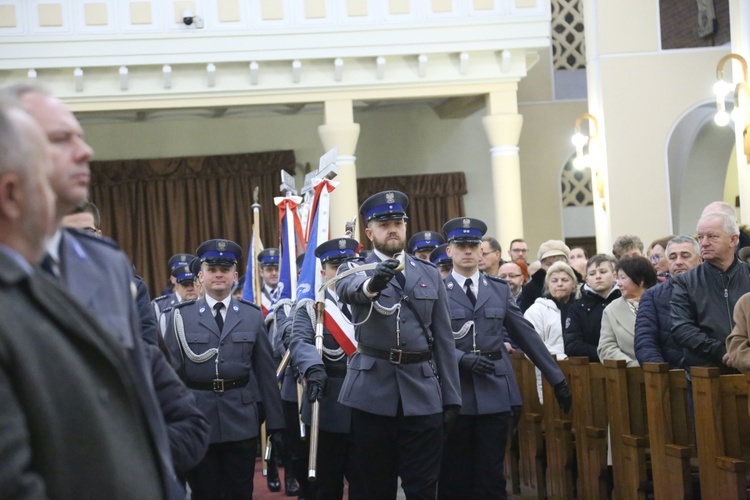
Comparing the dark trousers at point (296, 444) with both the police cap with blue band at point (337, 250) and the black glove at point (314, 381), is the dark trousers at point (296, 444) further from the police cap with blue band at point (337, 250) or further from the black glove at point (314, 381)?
the black glove at point (314, 381)

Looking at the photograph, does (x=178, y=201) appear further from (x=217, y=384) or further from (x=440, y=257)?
(x=217, y=384)

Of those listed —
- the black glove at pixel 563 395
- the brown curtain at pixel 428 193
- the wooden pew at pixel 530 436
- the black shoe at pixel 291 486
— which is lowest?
the black shoe at pixel 291 486

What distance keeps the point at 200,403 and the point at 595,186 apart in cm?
940

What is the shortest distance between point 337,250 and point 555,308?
2.08 metres

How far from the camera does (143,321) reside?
4.22 m

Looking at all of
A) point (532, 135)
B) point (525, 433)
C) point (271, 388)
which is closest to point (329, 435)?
point (271, 388)

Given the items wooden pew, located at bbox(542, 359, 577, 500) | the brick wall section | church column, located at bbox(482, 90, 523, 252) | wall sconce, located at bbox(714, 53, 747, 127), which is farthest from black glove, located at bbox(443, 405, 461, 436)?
the brick wall section

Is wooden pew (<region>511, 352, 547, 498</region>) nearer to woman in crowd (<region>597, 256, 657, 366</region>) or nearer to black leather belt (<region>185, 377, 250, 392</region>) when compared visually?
woman in crowd (<region>597, 256, 657, 366</region>)

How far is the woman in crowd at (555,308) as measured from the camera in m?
8.51

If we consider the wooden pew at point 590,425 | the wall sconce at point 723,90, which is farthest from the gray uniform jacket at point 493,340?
the wall sconce at point 723,90

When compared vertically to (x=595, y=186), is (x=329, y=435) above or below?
below

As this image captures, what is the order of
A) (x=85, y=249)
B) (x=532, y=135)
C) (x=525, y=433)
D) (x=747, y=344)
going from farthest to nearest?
(x=532, y=135) < (x=525, y=433) < (x=747, y=344) < (x=85, y=249)

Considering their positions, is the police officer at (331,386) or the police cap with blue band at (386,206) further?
the police officer at (331,386)

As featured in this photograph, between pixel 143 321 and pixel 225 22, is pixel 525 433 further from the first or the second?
pixel 225 22
